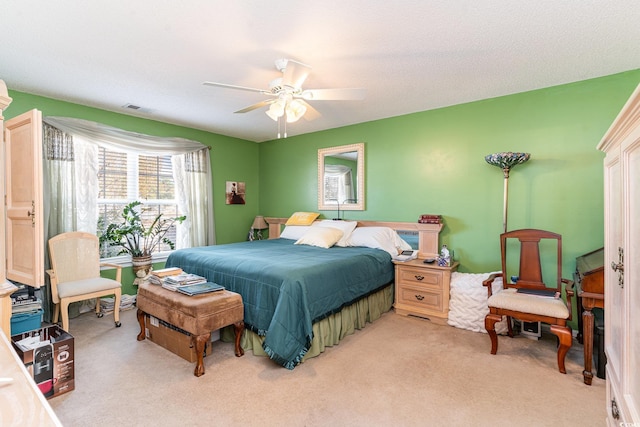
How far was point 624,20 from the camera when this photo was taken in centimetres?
198

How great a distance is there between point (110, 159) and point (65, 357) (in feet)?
9.27

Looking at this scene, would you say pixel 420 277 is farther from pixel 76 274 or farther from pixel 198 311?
pixel 76 274

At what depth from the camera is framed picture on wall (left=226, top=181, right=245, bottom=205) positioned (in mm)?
5324

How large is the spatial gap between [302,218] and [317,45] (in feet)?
9.66

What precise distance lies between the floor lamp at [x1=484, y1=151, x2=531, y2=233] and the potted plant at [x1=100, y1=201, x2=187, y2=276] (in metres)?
4.05

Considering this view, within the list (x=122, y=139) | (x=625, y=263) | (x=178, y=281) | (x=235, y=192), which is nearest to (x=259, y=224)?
(x=235, y=192)

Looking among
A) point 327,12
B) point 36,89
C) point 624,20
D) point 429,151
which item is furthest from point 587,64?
point 36,89

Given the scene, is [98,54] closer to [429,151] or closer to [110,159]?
[110,159]

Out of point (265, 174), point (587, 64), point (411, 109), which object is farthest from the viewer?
point (265, 174)

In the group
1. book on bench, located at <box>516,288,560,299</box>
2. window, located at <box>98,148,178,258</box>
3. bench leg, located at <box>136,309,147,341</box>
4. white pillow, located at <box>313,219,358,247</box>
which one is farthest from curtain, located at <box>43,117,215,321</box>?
book on bench, located at <box>516,288,560,299</box>

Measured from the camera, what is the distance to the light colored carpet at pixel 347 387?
184 cm

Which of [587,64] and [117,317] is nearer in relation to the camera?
[587,64]

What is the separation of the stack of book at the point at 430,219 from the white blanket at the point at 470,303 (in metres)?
0.72

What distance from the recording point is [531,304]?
7.92 ft
